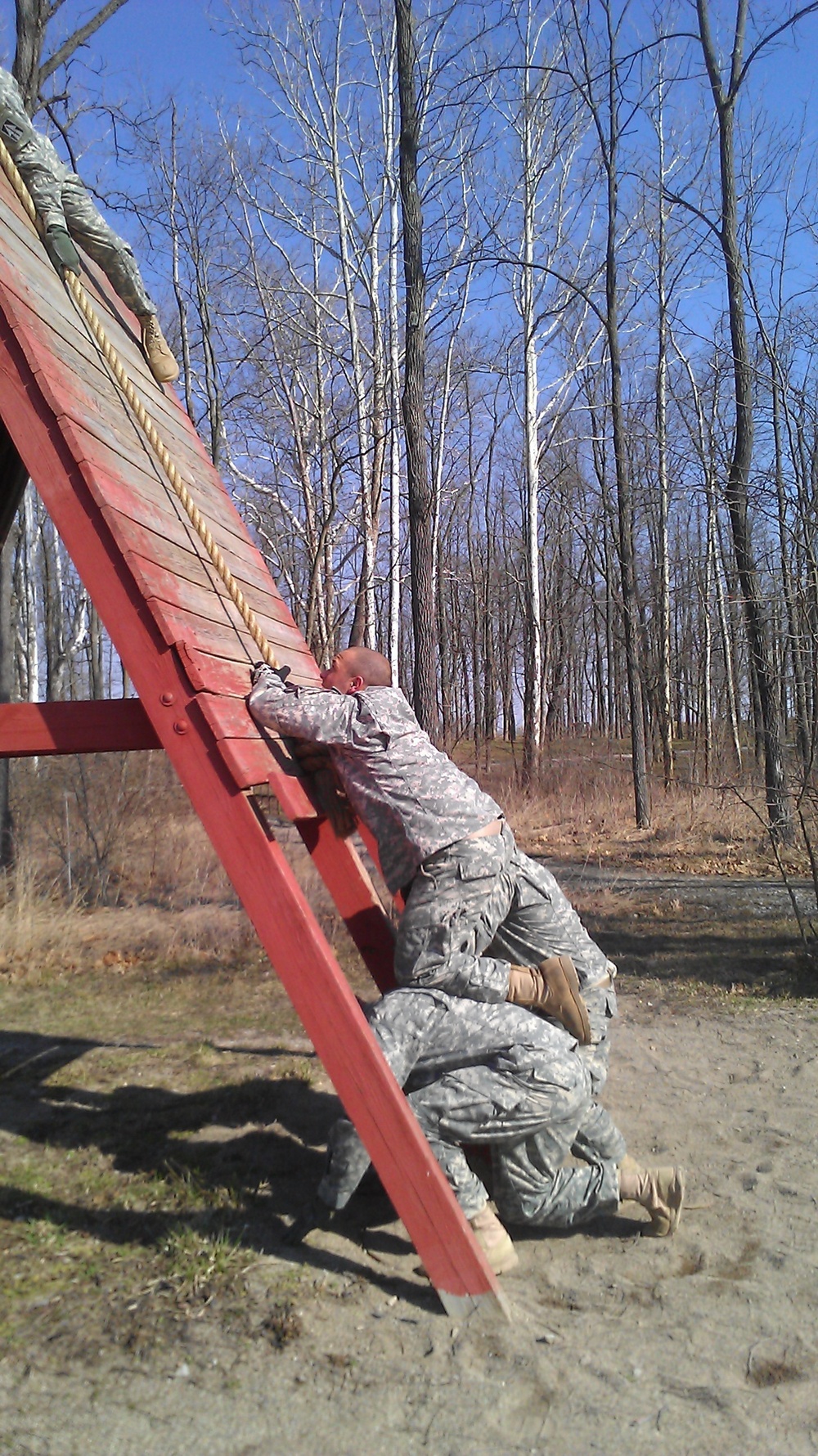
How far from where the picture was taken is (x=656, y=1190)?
342 centimetres

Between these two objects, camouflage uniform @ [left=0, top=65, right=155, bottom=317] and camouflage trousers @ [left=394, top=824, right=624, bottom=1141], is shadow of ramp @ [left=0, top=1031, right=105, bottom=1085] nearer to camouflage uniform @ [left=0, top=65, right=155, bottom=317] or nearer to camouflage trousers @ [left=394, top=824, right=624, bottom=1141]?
camouflage trousers @ [left=394, top=824, right=624, bottom=1141]

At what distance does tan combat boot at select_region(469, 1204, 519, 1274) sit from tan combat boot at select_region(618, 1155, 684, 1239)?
0.44 m

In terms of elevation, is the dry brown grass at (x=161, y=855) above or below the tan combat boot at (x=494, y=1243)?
above

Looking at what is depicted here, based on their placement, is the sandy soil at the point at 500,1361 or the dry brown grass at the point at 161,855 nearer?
the sandy soil at the point at 500,1361

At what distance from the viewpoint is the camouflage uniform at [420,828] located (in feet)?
11.5

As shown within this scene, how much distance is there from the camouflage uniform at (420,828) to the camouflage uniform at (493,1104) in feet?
0.48

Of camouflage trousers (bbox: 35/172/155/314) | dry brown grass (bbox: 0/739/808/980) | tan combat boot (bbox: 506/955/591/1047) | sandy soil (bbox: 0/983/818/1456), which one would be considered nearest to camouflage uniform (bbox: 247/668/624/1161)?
tan combat boot (bbox: 506/955/591/1047)

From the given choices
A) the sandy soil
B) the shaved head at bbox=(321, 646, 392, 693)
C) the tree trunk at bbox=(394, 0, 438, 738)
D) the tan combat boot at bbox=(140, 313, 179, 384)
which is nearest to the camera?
the sandy soil

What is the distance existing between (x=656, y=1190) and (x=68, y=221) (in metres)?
4.60

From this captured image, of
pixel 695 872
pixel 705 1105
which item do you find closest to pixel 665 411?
pixel 695 872

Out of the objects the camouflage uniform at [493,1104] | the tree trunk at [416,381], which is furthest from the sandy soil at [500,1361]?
the tree trunk at [416,381]

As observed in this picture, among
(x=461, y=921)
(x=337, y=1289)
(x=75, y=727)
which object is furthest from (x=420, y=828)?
(x=337, y=1289)

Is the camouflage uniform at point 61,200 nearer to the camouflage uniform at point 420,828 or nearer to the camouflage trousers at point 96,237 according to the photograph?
the camouflage trousers at point 96,237

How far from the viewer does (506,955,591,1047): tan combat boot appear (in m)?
3.70
